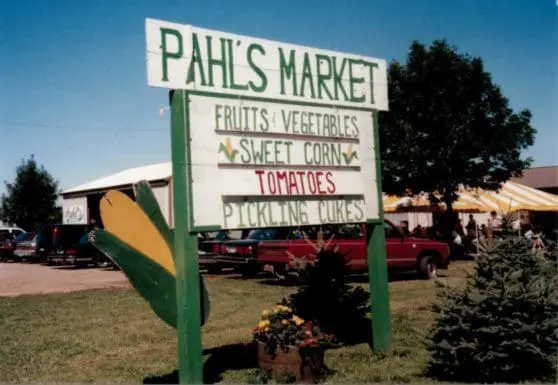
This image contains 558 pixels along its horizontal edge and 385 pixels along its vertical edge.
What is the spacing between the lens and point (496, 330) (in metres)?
5.46

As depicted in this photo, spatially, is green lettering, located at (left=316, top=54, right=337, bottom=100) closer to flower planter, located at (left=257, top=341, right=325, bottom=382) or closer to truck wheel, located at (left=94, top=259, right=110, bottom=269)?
flower planter, located at (left=257, top=341, right=325, bottom=382)

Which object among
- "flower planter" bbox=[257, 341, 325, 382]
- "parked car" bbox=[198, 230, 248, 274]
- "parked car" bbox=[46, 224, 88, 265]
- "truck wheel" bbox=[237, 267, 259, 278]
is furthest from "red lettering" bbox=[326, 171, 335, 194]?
"parked car" bbox=[46, 224, 88, 265]

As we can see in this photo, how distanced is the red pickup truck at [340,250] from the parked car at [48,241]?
33.3ft

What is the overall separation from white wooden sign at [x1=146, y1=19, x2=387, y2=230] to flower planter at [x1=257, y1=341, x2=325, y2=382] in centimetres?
132

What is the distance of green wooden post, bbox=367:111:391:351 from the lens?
7082mm

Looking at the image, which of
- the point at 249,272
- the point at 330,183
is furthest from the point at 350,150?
the point at 249,272

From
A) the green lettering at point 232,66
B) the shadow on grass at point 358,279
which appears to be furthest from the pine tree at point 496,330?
the shadow on grass at point 358,279

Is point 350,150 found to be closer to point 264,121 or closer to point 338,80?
point 338,80

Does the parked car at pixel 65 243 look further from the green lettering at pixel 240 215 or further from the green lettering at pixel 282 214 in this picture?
the green lettering at pixel 240 215

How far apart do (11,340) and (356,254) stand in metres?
9.14

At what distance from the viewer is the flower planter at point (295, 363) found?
229 inches

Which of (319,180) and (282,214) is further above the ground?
(319,180)

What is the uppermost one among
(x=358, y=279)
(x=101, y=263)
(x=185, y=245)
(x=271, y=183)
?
(x=271, y=183)

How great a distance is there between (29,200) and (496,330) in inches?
1828
